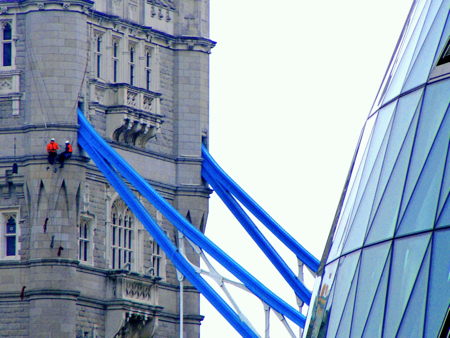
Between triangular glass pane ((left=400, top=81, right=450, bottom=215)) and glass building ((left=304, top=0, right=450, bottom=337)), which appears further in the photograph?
triangular glass pane ((left=400, top=81, right=450, bottom=215))

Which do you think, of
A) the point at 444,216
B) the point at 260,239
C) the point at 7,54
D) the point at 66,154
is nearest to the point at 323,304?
the point at 444,216

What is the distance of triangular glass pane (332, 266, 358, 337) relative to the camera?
32625 mm

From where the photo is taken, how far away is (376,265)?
32.1 metres

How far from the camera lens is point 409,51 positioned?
3419cm

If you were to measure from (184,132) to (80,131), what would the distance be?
6.92 m

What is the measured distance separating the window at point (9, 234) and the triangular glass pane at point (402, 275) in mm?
30108

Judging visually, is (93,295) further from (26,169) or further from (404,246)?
(404,246)

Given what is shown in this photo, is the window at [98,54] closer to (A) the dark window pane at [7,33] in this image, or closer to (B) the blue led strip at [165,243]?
(A) the dark window pane at [7,33]

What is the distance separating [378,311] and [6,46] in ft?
104

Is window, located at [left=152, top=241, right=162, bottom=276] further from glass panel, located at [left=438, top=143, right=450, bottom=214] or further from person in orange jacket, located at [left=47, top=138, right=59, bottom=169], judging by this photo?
glass panel, located at [left=438, top=143, right=450, bottom=214]

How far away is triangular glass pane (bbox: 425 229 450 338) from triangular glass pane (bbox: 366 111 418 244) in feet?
5.05

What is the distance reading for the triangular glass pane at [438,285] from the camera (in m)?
29.8

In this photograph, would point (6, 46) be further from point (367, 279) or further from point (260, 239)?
point (367, 279)

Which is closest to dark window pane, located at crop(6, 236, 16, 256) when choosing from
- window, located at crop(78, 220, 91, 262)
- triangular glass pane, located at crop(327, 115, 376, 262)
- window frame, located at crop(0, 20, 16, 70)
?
window, located at crop(78, 220, 91, 262)
